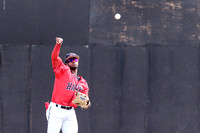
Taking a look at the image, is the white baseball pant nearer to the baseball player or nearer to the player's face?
the baseball player

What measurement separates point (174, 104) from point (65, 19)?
2.77m

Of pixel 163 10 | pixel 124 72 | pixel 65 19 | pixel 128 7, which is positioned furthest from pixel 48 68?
pixel 163 10

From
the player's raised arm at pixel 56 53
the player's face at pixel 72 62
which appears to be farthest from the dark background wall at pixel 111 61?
the player's raised arm at pixel 56 53

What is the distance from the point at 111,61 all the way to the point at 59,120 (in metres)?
1.80

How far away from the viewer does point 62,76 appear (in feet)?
17.4

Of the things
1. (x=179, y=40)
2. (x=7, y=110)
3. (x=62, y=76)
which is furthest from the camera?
(x=179, y=40)

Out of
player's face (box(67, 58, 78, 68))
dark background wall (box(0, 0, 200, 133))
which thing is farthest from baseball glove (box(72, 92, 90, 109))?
dark background wall (box(0, 0, 200, 133))

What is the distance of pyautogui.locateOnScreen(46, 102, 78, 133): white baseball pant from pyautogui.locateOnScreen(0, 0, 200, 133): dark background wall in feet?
3.52

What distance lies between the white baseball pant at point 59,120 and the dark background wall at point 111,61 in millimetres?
1072

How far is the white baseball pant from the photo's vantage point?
205 inches

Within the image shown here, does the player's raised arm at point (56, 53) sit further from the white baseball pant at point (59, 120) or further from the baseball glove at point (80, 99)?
the white baseball pant at point (59, 120)

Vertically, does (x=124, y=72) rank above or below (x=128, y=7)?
below

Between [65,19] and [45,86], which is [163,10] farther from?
[45,86]

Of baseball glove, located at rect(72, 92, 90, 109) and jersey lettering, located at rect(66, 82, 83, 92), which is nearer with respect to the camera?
baseball glove, located at rect(72, 92, 90, 109)
